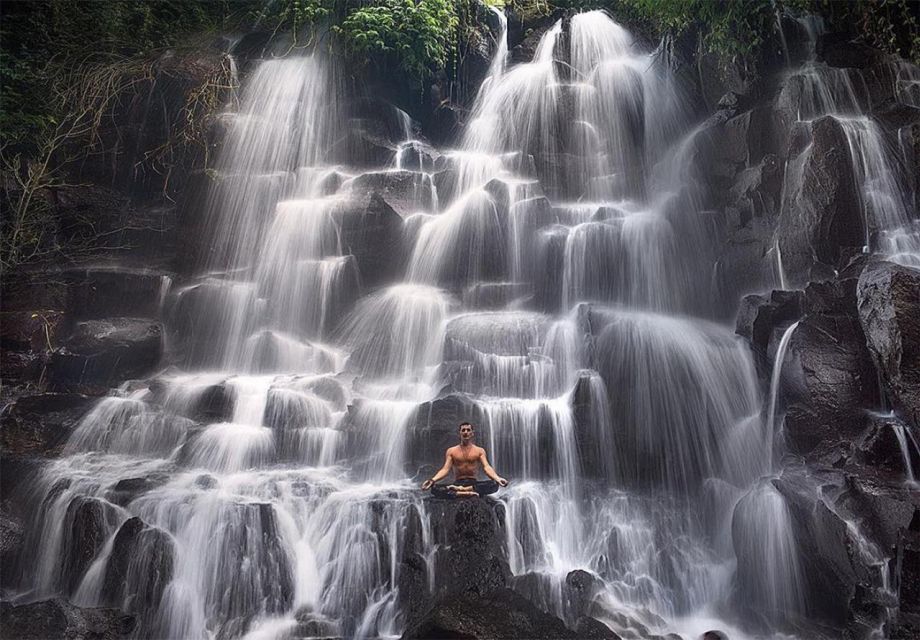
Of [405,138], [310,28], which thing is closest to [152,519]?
[405,138]

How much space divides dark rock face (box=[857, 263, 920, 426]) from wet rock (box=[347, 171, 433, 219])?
8.54 m

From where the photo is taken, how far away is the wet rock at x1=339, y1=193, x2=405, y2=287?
1244 cm

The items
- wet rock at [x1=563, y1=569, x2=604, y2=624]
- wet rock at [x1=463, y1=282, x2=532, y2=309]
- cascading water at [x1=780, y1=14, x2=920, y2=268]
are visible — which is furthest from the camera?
wet rock at [x1=463, y1=282, x2=532, y2=309]

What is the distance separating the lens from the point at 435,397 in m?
8.88

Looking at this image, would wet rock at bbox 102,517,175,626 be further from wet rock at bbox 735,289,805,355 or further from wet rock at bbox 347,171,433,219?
wet rock at bbox 735,289,805,355

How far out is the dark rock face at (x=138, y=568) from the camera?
21.9 ft

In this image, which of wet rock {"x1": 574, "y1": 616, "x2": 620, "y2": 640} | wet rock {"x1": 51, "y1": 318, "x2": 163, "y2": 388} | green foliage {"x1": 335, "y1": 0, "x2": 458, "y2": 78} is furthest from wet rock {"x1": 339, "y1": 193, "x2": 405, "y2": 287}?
wet rock {"x1": 574, "y1": 616, "x2": 620, "y2": 640}

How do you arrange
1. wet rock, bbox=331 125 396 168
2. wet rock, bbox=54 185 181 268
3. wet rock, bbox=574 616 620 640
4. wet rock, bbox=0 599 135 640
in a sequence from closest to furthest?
wet rock, bbox=574 616 620 640 < wet rock, bbox=0 599 135 640 < wet rock, bbox=54 185 181 268 < wet rock, bbox=331 125 396 168

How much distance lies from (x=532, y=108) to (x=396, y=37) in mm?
3890

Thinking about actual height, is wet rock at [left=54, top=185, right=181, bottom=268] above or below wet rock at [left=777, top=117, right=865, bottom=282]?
above

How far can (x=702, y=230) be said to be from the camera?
1167 centimetres

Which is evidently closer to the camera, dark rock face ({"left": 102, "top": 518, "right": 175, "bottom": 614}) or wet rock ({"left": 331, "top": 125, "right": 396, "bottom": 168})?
dark rock face ({"left": 102, "top": 518, "right": 175, "bottom": 614})

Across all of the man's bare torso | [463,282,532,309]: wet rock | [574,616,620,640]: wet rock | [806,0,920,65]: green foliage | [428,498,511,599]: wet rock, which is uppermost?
[806,0,920,65]: green foliage

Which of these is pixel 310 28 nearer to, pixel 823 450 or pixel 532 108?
pixel 532 108
